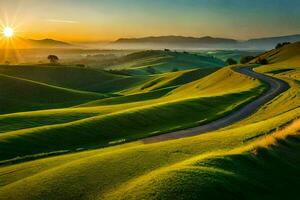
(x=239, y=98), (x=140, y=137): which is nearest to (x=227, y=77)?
(x=239, y=98)

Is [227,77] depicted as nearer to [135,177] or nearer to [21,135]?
[21,135]

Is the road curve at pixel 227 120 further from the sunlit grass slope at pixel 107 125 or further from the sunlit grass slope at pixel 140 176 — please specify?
the sunlit grass slope at pixel 140 176

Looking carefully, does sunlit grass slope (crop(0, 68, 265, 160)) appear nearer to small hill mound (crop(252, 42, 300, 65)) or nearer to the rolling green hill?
the rolling green hill

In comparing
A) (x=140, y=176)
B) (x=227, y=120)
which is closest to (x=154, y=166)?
(x=140, y=176)

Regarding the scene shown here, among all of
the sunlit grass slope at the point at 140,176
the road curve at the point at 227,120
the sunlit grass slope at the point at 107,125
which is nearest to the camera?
the sunlit grass slope at the point at 140,176

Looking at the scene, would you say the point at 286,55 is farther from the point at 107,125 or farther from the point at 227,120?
the point at 107,125

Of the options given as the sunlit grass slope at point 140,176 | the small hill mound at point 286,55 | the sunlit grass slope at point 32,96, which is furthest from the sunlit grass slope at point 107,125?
the small hill mound at point 286,55

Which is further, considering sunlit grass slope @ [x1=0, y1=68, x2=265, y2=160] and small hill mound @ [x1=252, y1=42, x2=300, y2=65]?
small hill mound @ [x1=252, y1=42, x2=300, y2=65]

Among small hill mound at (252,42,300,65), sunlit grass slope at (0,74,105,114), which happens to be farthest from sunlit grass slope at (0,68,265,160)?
small hill mound at (252,42,300,65)

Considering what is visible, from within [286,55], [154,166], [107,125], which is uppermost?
[286,55]
